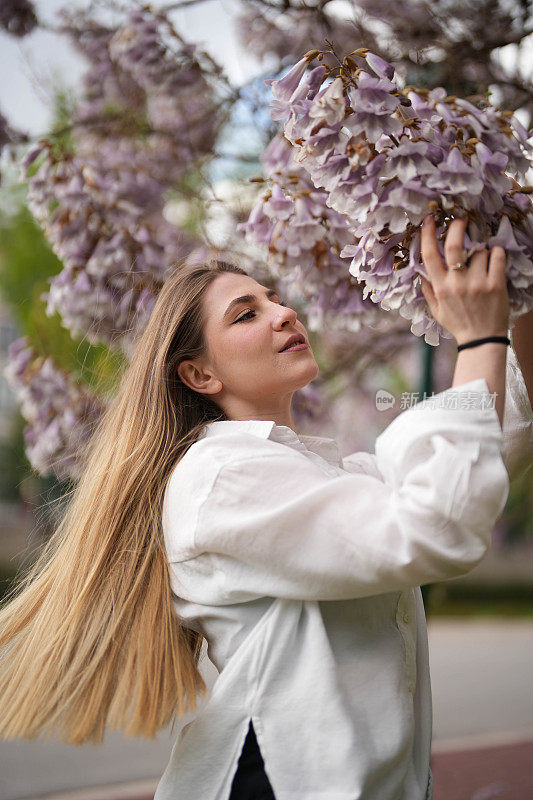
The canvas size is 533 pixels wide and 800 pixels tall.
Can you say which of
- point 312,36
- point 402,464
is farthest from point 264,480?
point 312,36

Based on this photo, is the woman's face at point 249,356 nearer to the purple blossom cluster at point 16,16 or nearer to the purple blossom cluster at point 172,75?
the purple blossom cluster at point 172,75

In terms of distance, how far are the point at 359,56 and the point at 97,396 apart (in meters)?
2.19

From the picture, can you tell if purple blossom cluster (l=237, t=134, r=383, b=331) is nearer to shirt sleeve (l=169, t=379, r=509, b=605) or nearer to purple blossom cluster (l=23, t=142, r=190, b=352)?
purple blossom cluster (l=23, t=142, r=190, b=352)

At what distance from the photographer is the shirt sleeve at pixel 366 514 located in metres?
1.32

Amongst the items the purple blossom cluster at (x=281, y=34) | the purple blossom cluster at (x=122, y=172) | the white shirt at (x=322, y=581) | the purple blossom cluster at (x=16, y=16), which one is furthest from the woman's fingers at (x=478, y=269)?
the purple blossom cluster at (x=16, y=16)

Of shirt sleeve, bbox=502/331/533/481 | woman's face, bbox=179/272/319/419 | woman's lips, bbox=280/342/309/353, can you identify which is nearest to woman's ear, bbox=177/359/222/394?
woman's face, bbox=179/272/319/419

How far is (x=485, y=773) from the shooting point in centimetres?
440

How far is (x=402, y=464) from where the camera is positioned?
1.38 meters

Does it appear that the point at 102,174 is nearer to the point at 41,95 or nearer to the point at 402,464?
the point at 41,95

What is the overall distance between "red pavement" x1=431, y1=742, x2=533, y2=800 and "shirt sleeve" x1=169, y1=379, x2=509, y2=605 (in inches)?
121

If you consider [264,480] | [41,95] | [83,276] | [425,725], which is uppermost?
[41,95]

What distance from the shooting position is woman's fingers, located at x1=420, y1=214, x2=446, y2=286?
1374mm

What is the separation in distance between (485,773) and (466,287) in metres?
3.93

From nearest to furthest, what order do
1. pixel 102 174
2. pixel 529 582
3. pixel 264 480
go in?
pixel 264 480 → pixel 102 174 → pixel 529 582
